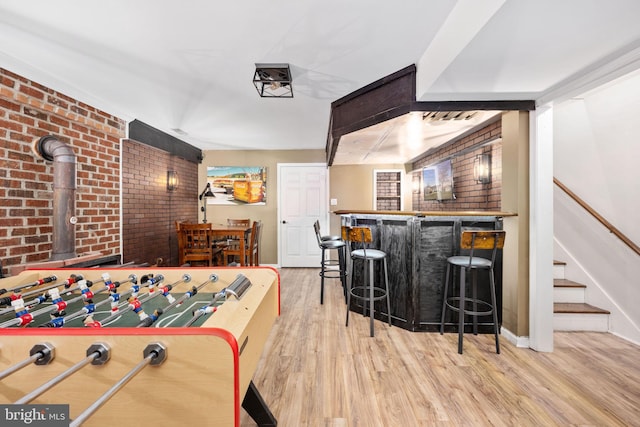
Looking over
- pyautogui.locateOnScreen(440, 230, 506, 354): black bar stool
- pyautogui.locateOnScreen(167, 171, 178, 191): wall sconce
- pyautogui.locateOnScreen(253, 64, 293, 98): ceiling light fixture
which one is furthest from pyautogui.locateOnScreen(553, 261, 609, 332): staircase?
pyautogui.locateOnScreen(167, 171, 178, 191): wall sconce

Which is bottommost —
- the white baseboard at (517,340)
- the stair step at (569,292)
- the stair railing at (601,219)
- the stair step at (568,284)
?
the white baseboard at (517,340)

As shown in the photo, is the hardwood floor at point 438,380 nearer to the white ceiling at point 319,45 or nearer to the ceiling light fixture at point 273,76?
the white ceiling at point 319,45

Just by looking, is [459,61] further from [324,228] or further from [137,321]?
[324,228]

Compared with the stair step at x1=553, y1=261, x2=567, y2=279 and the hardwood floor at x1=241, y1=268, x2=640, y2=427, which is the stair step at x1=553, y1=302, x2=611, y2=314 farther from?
the stair step at x1=553, y1=261, x2=567, y2=279

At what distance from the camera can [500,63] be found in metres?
1.71

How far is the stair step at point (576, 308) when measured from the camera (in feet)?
8.34

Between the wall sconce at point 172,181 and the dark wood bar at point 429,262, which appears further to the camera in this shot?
the wall sconce at point 172,181

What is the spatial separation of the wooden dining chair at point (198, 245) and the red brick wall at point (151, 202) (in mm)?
603

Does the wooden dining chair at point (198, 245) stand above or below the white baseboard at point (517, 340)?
above

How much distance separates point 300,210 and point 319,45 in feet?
11.5

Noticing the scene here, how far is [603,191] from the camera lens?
269cm

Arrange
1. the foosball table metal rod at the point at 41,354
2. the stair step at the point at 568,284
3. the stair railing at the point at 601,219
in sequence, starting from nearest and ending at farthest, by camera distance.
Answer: the foosball table metal rod at the point at 41,354
the stair railing at the point at 601,219
the stair step at the point at 568,284

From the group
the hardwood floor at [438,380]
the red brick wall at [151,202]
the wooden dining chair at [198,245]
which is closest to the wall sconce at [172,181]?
the red brick wall at [151,202]

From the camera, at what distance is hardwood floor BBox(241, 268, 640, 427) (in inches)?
59.6
